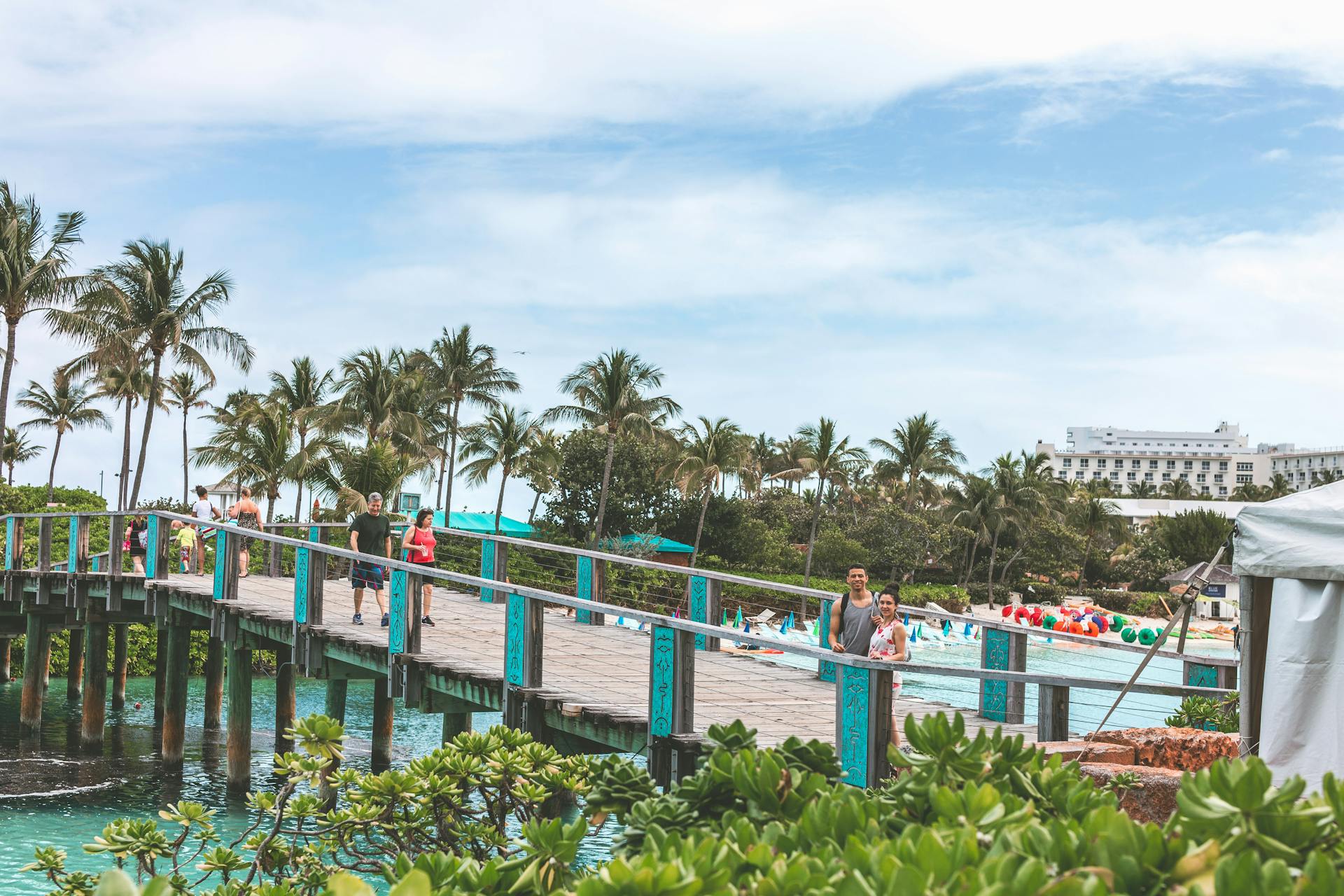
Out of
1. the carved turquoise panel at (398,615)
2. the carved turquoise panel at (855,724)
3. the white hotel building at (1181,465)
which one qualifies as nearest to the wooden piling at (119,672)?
the carved turquoise panel at (398,615)

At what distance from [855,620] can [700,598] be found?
3.76 m

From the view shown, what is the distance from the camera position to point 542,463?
163ft

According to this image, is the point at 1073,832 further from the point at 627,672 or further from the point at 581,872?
the point at 627,672

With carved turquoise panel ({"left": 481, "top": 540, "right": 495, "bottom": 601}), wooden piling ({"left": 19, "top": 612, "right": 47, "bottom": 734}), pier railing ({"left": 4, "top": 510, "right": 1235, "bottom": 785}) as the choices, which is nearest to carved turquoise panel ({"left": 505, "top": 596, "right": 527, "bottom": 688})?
pier railing ({"left": 4, "top": 510, "right": 1235, "bottom": 785})

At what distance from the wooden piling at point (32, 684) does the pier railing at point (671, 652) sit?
6.05m

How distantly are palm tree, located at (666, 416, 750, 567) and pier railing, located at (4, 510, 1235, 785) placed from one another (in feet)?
110

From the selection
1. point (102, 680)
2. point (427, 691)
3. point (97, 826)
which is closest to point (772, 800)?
point (427, 691)

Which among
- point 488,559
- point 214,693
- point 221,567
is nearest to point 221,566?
point 221,567

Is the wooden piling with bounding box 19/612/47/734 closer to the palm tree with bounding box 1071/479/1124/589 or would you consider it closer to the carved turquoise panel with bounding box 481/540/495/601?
the carved turquoise panel with bounding box 481/540/495/601

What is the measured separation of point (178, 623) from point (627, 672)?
8.62 metres

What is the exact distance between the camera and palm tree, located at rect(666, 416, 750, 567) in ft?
166

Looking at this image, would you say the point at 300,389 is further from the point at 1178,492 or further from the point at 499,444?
the point at 1178,492

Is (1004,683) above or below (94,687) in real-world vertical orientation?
above

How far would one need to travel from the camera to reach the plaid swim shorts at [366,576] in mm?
13266
